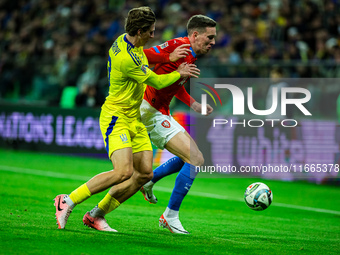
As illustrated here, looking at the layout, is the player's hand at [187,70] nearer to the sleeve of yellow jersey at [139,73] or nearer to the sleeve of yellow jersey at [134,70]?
the sleeve of yellow jersey at [139,73]

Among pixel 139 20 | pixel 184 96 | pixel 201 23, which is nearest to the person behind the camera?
pixel 139 20

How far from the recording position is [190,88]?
13367 millimetres

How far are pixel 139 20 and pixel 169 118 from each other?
62.4 inches

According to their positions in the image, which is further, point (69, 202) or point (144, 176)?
point (144, 176)

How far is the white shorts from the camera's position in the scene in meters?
7.05

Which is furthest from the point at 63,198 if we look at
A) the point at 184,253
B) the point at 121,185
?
the point at 184,253

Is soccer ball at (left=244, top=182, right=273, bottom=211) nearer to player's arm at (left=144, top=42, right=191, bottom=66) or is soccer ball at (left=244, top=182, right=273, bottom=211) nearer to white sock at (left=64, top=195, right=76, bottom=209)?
player's arm at (left=144, top=42, right=191, bottom=66)

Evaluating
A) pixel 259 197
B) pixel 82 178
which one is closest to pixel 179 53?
pixel 259 197

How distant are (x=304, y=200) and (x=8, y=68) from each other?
457 inches

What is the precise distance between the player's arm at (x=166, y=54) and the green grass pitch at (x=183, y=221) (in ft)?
6.92

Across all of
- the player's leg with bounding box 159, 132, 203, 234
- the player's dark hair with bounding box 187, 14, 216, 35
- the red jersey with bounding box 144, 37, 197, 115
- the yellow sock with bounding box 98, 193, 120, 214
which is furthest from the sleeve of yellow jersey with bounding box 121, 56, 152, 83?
the yellow sock with bounding box 98, 193, 120, 214

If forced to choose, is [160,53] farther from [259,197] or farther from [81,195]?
[259,197]

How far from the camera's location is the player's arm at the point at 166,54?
21.6ft

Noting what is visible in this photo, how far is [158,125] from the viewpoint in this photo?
23.4ft
